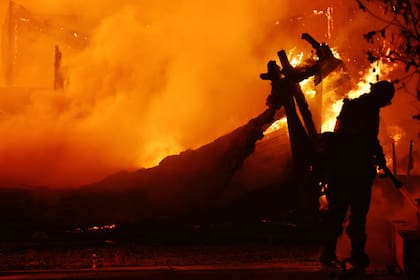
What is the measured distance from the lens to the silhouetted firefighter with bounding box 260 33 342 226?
758 cm

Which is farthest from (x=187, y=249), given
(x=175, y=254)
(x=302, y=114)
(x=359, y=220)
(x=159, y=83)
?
(x=159, y=83)

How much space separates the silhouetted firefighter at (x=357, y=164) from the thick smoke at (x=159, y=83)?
18.6 feet

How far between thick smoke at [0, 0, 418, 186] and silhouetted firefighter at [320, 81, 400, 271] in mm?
5655

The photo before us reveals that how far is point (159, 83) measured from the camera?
41.3ft

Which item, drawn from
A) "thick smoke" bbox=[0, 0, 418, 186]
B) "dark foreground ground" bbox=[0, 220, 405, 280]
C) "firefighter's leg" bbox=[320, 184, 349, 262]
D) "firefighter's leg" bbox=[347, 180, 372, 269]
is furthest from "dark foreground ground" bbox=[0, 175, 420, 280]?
"thick smoke" bbox=[0, 0, 418, 186]

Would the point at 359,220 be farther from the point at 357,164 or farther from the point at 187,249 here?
the point at 187,249

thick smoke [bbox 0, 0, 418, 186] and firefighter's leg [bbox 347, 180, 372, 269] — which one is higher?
thick smoke [bbox 0, 0, 418, 186]

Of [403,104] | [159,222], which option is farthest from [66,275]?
[403,104]

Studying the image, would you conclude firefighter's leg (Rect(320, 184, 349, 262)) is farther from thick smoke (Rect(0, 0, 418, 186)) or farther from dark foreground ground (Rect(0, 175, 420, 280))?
thick smoke (Rect(0, 0, 418, 186))

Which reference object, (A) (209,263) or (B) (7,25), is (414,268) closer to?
(A) (209,263)

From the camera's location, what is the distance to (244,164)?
27.8 ft

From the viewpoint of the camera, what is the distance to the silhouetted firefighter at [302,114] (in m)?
7.58

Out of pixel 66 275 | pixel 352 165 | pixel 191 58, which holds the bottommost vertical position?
pixel 66 275

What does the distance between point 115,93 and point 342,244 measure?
22.7 feet
